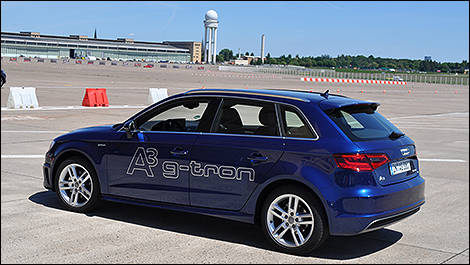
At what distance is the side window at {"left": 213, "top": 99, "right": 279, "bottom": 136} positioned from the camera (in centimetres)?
614

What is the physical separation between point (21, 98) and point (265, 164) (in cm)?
1766

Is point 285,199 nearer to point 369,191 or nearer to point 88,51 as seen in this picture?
point 369,191

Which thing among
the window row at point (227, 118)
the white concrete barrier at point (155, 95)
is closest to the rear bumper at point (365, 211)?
the window row at point (227, 118)

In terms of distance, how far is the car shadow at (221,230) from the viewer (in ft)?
19.8

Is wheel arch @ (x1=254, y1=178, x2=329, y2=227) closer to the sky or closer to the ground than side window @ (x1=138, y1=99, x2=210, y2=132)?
closer to the ground

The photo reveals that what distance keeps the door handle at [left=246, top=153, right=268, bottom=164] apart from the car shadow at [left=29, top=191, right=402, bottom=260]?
2.80 feet

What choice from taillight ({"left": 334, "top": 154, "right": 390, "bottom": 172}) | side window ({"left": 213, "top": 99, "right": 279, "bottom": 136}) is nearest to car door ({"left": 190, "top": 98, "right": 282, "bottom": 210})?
side window ({"left": 213, "top": 99, "right": 279, "bottom": 136})

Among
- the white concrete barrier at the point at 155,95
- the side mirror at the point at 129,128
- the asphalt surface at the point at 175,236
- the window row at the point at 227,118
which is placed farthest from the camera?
the white concrete barrier at the point at 155,95

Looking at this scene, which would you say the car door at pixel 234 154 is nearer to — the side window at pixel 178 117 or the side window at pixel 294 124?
the side window at pixel 294 124

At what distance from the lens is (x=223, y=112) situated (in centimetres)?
645

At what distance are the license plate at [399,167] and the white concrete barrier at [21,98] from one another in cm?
1785

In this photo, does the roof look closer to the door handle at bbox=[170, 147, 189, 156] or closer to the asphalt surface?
the door handle at bbox=[170, 147, 189, 156]

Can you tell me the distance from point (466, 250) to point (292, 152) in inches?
78.0

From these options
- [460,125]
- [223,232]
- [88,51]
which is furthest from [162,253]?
[88,51]
